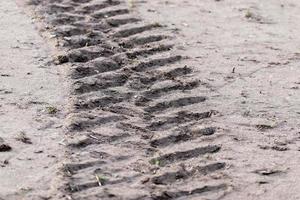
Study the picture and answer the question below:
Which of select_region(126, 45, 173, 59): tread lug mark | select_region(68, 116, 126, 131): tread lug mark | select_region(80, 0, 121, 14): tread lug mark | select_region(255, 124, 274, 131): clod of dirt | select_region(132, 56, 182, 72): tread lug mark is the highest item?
select_region(80, 0, 121, 14): tread lug mark

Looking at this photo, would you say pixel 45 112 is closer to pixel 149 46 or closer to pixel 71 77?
pixel 71 77

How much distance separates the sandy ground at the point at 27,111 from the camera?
368 centimetres

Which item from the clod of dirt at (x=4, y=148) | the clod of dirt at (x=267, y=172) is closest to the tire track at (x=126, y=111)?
the clod of dirt at (x=267, y=172)

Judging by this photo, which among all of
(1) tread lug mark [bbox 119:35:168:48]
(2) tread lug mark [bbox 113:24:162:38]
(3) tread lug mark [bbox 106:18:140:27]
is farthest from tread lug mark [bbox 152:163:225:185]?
(3) tread lug mark [bbox 106:18:140:27]

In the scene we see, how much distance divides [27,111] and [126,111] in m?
0.63

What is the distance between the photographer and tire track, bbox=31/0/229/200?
374 centimetres

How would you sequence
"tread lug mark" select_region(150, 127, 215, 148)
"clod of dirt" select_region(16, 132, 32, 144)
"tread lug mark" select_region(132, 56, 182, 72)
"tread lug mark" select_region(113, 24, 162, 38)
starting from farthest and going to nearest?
"tread lug mark" select_region(113, 24, 162, 38) < "tread lug mark" select_region(132, 56, 182, 72) < "tread lug mark" select_region(150, 127, 215, 148) < "clod of dirt" select_region(16, 132, 32, 144)

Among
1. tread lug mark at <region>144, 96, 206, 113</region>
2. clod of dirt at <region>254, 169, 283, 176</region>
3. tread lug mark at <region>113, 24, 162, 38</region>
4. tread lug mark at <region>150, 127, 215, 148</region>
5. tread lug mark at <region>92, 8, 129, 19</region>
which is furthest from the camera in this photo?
tread lug mark at <region>92, 8, 129, 19</region>

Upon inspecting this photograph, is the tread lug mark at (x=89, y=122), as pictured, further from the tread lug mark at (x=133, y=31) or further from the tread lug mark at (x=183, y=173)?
the tread lug mark at (x=133, y=31)

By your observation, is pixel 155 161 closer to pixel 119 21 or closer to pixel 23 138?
pixel 23 138

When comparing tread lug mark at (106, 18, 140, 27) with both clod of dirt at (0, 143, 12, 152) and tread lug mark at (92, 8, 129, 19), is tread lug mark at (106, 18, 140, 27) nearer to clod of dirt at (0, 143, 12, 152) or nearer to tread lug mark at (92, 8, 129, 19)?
tread lug mark at (92, 8, 129, 19)

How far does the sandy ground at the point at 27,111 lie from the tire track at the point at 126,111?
118 millimetres

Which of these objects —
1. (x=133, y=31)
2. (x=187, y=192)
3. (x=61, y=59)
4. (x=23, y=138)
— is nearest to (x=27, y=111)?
(x=23, y=138)

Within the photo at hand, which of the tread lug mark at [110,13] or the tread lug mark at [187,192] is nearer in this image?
the tread lug mark at [187,192]
